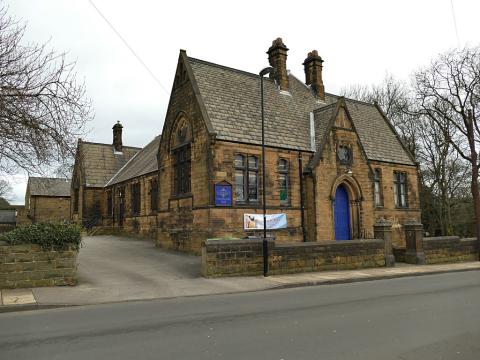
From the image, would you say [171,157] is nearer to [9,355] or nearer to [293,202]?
[293,202]

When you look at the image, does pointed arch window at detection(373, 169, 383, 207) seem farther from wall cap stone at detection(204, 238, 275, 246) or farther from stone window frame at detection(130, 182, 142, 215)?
stone window frame at detection(130, 182, 142, 215)

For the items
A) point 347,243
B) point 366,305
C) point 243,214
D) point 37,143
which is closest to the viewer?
point 366,305

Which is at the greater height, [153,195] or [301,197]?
[153,195]

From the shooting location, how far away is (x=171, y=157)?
22188 mm

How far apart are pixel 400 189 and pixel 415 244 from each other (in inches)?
340

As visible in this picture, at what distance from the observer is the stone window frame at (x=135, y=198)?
31180mm

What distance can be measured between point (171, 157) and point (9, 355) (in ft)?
55.5

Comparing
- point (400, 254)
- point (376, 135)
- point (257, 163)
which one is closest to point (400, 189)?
point (376, 135)

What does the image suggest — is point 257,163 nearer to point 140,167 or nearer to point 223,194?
point 223,194

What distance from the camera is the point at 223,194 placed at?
18250mm

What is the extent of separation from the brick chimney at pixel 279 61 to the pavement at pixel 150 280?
12.6 meters

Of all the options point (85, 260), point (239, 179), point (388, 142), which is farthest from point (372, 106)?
point (85, 260)

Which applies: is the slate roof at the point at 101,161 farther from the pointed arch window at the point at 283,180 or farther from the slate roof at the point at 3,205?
the slate roof at the point at 3,205

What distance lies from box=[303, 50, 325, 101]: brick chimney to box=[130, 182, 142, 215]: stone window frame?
1461cm
